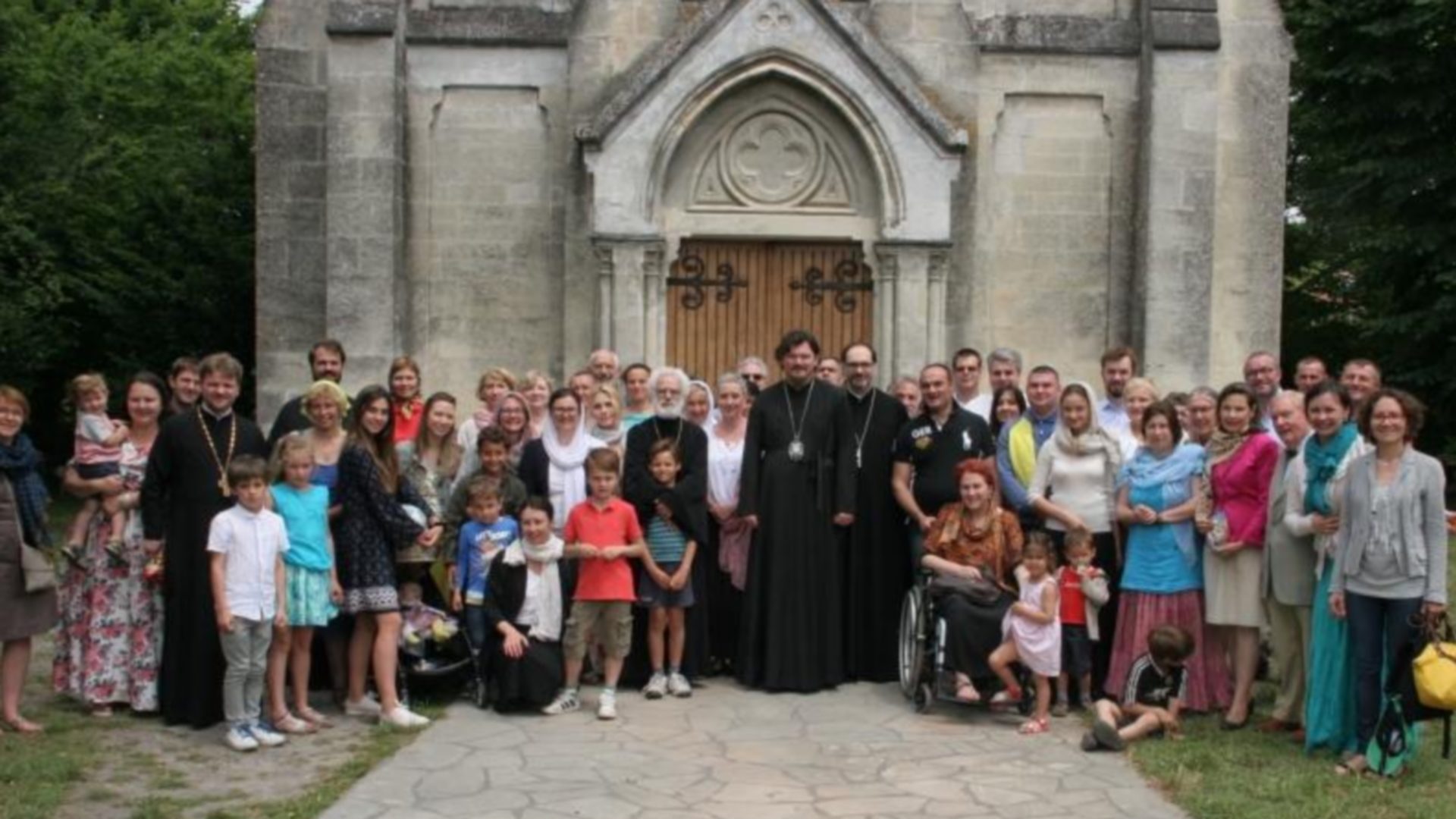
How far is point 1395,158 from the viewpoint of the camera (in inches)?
813

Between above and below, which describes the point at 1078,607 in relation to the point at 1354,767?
above

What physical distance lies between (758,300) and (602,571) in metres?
5.50

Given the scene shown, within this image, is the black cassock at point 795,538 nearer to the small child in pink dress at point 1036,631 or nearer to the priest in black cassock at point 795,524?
the priest in black cassock at point 795,524

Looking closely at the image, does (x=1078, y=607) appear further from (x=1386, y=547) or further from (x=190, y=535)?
(x=190, y=535)

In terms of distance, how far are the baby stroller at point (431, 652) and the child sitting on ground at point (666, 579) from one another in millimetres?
1006

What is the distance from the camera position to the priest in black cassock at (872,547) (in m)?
9.98

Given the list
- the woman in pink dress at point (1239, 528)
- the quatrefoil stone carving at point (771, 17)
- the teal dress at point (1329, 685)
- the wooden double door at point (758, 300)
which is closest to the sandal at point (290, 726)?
the woman in pink dress at point (1239, 528)

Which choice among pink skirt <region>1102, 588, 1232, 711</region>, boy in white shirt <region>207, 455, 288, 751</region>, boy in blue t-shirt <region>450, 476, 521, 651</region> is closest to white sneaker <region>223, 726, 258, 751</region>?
boy in white shirt <region>207, 455, 288, 751</region>

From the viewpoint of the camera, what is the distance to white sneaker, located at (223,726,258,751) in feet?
26.9

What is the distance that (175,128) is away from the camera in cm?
2503

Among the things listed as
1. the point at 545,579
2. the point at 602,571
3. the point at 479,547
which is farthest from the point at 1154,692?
the point at 479,547

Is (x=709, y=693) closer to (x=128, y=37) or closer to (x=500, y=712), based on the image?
(x=500, y=712)

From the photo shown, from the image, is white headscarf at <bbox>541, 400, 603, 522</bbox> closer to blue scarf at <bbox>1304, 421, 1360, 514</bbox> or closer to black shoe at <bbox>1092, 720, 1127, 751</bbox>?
black shoe at <bbox>1092, 720, 1127, 751</bbox>

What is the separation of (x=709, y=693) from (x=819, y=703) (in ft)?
2.15
